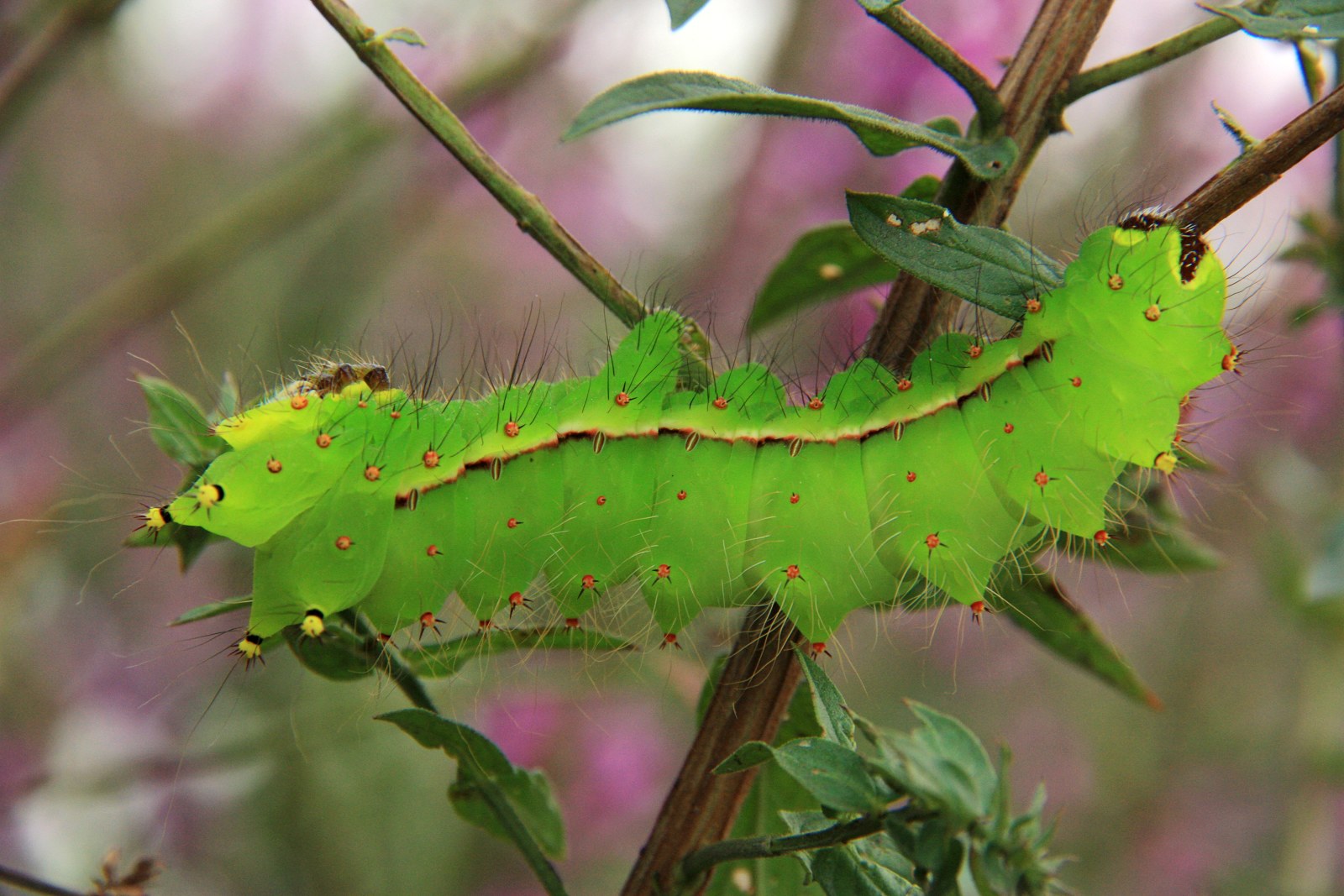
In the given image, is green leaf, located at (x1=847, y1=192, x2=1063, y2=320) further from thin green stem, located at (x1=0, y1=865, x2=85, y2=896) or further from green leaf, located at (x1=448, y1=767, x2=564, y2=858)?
thin green stem, located at (x1=0, y1=865, x2=85, y2=896)

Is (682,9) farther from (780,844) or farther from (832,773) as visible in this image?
(780,844)

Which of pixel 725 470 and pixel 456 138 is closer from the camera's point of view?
pixel 456 138

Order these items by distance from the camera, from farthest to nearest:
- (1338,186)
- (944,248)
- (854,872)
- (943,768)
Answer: (1338,186)
(944,248)
(854,872)
(943,768)

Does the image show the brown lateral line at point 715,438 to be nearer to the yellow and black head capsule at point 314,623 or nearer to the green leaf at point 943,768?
the yellow and black head capsule at point 314,623

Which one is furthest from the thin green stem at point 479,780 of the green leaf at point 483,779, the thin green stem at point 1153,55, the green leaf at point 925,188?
the thin green stem at point 1153,55

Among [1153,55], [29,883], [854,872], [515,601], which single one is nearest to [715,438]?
[515,601]

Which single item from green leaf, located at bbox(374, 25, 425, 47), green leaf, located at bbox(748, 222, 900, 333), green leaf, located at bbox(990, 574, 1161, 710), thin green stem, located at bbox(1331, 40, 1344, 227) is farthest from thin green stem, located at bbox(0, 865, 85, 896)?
thin green stem, located at bbox(1331, 40, 1344, 227)
